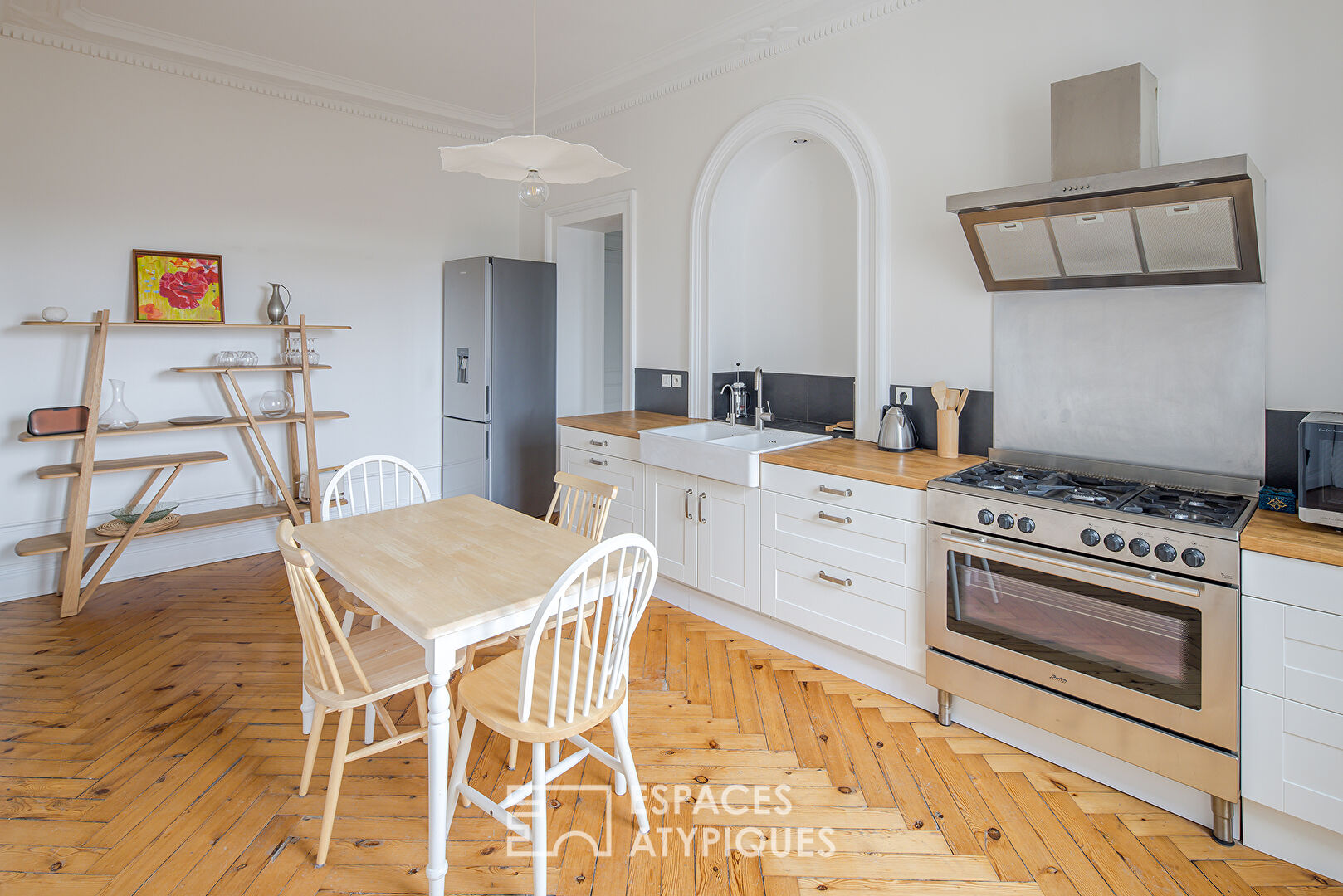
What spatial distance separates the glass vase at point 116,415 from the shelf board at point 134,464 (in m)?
0.20

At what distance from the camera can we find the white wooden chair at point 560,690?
1680 mm

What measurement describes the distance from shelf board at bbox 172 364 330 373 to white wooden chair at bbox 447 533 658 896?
299 cm

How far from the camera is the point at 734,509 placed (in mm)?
3258

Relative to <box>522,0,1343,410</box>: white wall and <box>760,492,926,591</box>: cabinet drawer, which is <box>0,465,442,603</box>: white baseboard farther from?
<box>760,492,926,591</box>: cabinet drawer

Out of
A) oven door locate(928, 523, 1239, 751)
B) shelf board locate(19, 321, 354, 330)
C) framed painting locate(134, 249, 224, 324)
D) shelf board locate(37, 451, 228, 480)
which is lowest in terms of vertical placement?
oven door locate(928, 523, 1239, 751)

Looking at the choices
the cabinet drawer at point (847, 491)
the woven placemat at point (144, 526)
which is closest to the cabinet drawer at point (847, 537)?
the cabinet drawer at point (847, 491)

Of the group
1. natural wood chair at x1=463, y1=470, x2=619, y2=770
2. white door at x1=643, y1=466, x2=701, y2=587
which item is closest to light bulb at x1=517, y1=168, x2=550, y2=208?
natural wood chair at x1=463, y1=470, x2=619, y2=770

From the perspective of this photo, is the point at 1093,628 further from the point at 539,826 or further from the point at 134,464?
the point at 134,464

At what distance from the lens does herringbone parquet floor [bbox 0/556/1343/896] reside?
1.85 m

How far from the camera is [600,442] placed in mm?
3963

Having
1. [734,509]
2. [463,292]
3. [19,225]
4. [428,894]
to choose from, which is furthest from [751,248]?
[19,225]

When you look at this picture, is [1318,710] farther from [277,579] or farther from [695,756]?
[277,579]

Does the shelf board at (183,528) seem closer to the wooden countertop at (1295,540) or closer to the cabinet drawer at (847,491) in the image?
the cabinet drawer at (847,491)

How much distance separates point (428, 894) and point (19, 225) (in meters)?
4.00
